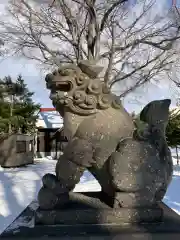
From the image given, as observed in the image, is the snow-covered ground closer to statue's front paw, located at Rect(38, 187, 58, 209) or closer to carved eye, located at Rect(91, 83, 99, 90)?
statue's front paw, located at Rect(38, 187, 58, 209)

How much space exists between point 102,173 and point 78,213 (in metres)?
0.34

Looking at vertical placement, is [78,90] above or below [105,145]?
above

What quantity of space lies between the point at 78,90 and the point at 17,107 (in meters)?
12.2

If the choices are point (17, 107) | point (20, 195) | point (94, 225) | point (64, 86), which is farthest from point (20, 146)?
point (94, 225)

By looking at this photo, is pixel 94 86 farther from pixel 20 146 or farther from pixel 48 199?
pixel 20 146

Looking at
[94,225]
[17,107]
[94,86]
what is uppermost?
[17,107]

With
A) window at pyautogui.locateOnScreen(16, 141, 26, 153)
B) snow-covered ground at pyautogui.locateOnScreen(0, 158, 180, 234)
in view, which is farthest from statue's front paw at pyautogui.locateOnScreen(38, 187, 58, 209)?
window at pyautogui.locateOnScreen(16, 141, 26, 153)

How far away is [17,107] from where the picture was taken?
13.7m

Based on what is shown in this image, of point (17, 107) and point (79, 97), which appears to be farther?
point (17, 107)

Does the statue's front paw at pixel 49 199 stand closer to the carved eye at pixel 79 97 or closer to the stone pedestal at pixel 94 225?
the stone pedestal at pixel 94 225

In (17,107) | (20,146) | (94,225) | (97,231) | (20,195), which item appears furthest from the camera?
(17,107)

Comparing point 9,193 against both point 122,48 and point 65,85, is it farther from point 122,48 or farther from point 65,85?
point 122,48

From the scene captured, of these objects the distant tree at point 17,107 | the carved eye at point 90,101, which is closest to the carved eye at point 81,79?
the carved eye at point 90,101

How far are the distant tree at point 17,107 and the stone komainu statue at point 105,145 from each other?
1032cm
